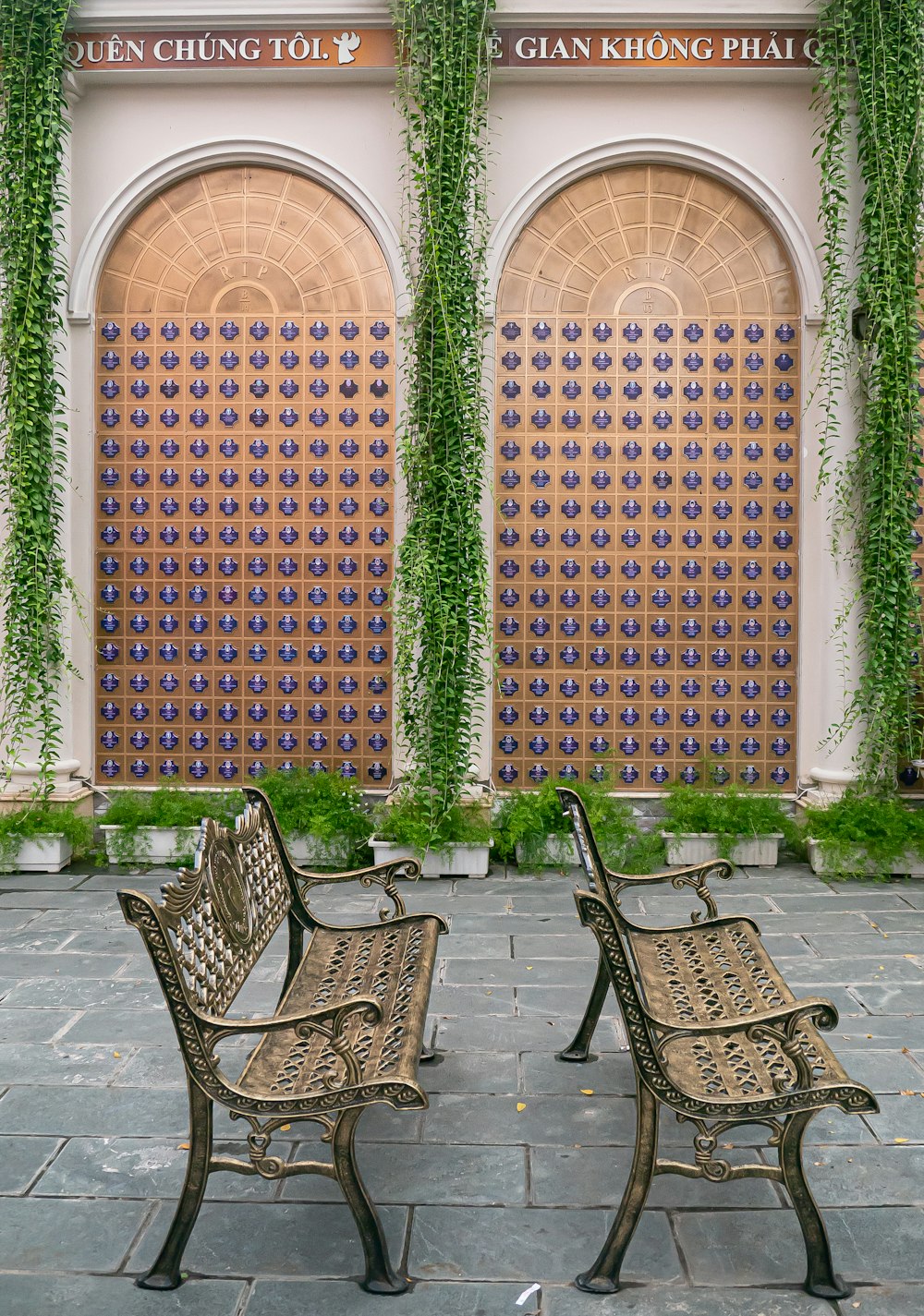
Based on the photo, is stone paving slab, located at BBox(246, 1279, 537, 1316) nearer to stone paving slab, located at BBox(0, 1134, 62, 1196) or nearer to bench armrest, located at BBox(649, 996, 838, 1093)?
bench armrest, located at BBox(649, 996, 838, 1093)

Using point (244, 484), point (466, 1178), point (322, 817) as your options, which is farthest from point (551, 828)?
point (466, 1178)

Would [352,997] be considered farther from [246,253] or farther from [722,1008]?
[246,253]

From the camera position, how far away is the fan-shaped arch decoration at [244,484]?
23.9 feet

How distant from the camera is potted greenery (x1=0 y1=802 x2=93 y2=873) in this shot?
6867mm

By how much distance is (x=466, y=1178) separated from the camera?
3291mm

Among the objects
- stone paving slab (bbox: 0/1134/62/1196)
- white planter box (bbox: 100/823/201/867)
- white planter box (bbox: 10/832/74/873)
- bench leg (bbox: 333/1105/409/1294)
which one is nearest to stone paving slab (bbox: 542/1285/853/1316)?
bench leg (bbox: 333/1105/409/1294)

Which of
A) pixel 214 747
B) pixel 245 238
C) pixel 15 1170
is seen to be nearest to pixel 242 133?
pixel 245 238

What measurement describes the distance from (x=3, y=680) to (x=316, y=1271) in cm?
516

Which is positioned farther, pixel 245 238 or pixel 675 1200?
pixel 245 238

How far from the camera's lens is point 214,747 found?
24.3 feet

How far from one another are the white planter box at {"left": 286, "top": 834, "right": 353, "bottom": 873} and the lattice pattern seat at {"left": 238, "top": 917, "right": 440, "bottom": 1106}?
282 cm

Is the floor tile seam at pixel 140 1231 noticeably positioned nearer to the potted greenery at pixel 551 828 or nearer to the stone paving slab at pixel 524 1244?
the stone paving slab at pixel 524 1244

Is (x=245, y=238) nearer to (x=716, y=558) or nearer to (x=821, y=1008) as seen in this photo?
(x=716, y=558)

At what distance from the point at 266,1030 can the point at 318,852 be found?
4.13 m
